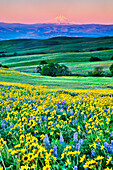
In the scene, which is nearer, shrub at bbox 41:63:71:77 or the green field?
the green field

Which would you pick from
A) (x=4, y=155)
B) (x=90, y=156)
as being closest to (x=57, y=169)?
(x=90, y=156)

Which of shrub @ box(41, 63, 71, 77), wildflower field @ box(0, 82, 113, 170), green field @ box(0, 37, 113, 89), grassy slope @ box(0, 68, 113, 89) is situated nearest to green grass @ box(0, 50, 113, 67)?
green field @ box(0, 37, 113, 89)

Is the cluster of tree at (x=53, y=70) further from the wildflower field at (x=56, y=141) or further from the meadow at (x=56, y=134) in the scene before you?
the wildflower field at (x=56, y=141)

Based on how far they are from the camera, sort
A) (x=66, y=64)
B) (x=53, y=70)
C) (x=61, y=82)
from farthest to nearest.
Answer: (x=66, y=64)
(x=53, y=70)
(x=61, y=82)

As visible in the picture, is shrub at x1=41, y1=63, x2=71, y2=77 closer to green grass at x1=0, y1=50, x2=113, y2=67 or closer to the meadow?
green grass at x1=0, y1=50, x2=113, y2=67

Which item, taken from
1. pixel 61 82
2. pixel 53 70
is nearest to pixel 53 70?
Result: pixel 53 70

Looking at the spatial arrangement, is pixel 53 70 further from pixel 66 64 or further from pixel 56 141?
pixel 56 141

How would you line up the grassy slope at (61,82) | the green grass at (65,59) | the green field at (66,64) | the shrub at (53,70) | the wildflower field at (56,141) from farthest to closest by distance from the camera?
1. the green grass at (65,59)
2. the shrub at (53,70)
3. the green field at (66,64)
4. the grassy slope at (61,82)
5. the wildflower field at (56,141)

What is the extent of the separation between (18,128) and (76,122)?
1.67 m

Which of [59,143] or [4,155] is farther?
[59,143]

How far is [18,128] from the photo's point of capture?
212 inches

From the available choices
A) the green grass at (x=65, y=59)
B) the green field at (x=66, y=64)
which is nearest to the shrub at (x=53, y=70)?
the green field at (x=66, y=64)

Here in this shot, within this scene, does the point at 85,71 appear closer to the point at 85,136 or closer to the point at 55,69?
the point at 55,69

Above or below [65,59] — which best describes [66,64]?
below
